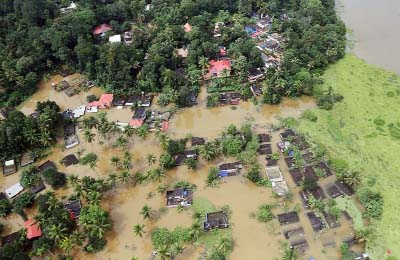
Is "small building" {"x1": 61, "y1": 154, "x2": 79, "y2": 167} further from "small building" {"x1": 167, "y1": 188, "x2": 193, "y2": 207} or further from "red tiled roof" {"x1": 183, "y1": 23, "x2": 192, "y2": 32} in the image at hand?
"red tiled roof" {"x1": 183, "y1": 23, "x2": 192, "y2": 32}

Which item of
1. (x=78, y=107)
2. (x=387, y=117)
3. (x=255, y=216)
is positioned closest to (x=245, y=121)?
(x=255, y=216)

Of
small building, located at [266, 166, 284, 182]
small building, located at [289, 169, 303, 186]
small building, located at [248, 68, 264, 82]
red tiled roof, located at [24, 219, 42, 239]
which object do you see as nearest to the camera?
red tiled roof, located at [24, 219, 42, 239]

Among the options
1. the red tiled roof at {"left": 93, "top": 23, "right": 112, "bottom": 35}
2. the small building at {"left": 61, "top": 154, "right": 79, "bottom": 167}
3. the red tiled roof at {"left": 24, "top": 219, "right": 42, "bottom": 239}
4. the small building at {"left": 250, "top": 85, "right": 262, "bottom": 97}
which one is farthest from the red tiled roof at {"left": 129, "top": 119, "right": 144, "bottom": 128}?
the red tiled roof at {"left": 93, "top": 23, "right": 112, "bottom": 35}

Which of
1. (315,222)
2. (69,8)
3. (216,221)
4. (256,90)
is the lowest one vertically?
(216,221)

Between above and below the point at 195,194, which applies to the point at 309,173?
above

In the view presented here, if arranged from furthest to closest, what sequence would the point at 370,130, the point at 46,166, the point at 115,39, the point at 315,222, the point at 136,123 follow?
1. the point at 115,39
2. the point at 136,123
3. the point at 370,130
4. the point at 46,166
5. the point at 315,222

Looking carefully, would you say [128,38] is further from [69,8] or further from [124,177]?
[124,177]

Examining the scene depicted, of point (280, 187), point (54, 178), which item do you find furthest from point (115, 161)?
point (280, 187)

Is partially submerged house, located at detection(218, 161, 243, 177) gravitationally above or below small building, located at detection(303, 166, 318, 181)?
below
